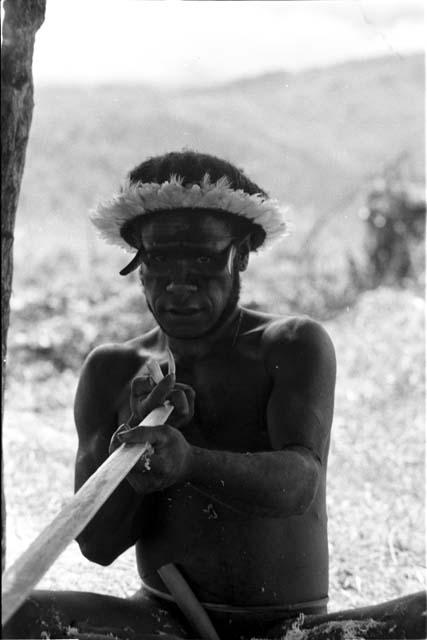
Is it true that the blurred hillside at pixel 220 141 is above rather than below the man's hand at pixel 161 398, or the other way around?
above

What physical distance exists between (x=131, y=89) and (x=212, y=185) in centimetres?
779

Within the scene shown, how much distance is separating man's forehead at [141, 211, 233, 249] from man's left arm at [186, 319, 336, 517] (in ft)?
1.09

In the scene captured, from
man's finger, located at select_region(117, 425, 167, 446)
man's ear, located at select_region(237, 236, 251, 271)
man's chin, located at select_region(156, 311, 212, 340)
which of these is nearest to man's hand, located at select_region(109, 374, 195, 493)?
man's finger, located at select_region(117, 425, 167, 446)

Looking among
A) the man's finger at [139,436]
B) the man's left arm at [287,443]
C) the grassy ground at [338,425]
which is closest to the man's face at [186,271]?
the man's left arm at [287,443]

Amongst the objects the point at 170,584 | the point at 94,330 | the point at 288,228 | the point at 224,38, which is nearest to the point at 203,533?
the point at 170,584

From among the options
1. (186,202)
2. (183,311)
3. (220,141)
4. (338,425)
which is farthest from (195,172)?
(220,141)

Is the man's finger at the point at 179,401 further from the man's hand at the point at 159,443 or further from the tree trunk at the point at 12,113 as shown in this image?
the tree trunk at the point at 12,113

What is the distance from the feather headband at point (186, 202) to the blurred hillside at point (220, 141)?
650 centimetres

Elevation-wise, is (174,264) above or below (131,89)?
below

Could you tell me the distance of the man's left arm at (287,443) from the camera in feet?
7.88

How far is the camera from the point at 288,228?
2.88 metres

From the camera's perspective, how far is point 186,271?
8.66 ft

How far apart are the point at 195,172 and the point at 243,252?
0.27m

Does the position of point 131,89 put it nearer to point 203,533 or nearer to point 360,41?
point 360,41
